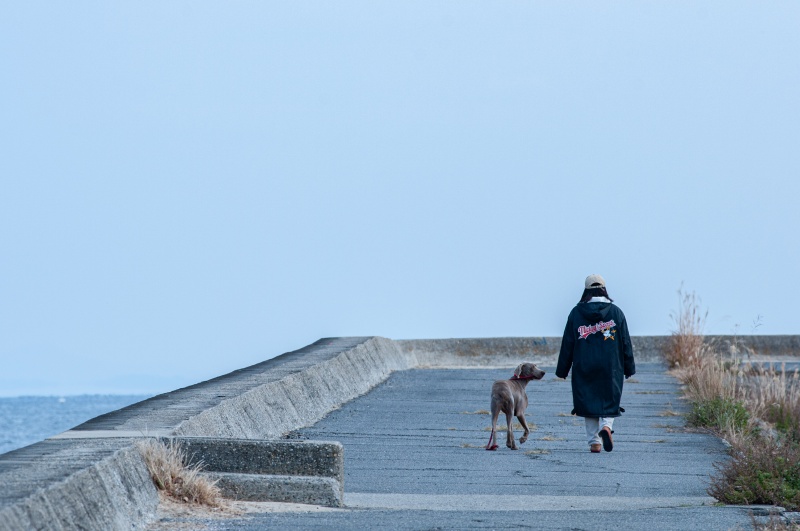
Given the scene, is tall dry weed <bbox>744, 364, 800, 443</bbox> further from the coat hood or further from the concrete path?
the coat hood

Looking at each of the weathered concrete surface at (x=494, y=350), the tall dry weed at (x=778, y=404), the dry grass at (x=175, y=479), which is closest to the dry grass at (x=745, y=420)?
the tall dry weed at (x=778, y=404)

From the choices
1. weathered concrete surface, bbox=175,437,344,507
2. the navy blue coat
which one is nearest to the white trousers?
the navy blue coat

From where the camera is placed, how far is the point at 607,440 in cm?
1240

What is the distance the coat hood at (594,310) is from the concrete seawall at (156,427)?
332 cm

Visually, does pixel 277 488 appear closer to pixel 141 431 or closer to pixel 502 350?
pixel 141 431

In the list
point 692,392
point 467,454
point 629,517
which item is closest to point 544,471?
point 467,454

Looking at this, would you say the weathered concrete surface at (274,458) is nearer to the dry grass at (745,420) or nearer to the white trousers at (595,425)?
the dry grass at (745,420)

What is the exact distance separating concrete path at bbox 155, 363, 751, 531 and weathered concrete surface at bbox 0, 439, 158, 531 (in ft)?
1.26

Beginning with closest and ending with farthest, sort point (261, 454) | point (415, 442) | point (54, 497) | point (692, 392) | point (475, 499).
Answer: point (54, 497), point (261, 454), point (475, 499), point (415, 442), point (692, 392)

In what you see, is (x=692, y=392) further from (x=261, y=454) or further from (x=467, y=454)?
(x=261, y=454)

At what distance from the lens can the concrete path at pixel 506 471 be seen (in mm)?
7809

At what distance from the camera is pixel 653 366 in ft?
81.7

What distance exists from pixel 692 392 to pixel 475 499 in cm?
856

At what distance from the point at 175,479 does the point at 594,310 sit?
6439 mm
